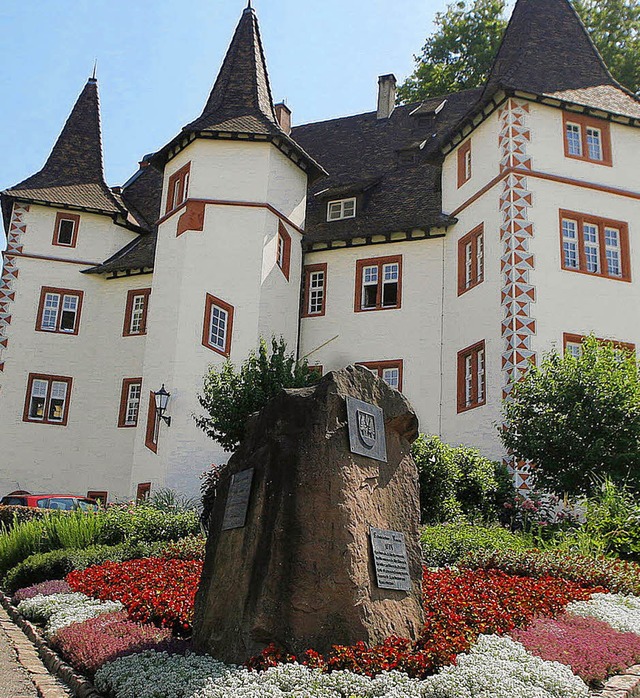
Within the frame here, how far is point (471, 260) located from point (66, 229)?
46.6 feet

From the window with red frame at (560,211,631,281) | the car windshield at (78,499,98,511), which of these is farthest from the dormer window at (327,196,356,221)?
the car windshield at (78,499,98,511)

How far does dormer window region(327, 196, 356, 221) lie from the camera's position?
28188 mm

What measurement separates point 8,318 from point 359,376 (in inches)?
926

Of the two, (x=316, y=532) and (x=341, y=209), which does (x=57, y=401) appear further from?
(x=316, y=532)

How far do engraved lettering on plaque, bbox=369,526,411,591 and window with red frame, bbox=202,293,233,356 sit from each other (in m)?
16.9

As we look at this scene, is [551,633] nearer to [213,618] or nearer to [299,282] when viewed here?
[213,618]

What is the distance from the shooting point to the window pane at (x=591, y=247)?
2259 cm

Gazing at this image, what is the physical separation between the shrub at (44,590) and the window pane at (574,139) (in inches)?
681

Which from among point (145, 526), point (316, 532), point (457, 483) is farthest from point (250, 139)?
point (316, 532)

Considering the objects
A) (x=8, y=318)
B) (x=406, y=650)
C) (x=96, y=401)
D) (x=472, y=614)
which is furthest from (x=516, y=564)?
Result: (x=8, y=318)

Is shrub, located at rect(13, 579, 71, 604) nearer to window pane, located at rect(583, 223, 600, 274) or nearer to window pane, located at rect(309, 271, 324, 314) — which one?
window pane, located at rect(583, 223, 600, 274)

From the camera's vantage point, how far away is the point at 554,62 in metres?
24.8

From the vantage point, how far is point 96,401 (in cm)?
2870

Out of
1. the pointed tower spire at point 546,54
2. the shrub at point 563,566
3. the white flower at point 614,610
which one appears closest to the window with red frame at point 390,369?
the pointed tower spire at point 546,54
